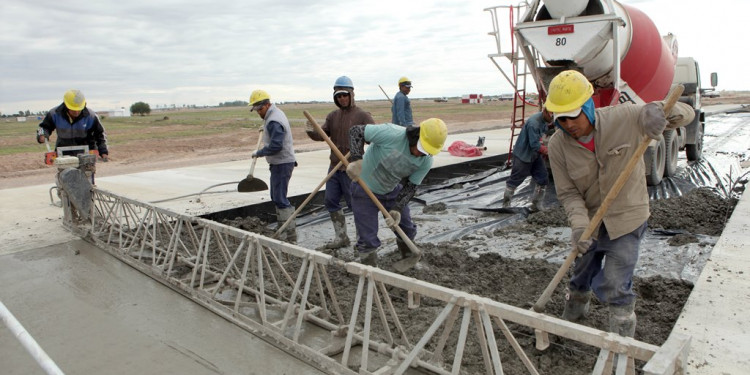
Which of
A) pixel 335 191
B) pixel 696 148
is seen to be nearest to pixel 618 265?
pixel 335 191

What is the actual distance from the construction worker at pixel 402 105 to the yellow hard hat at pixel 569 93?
20.0ft

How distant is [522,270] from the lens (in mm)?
4805

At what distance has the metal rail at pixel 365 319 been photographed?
7.48 feet

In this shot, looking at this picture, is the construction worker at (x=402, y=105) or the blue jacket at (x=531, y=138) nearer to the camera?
the blue jacket at (x=531, y=138)

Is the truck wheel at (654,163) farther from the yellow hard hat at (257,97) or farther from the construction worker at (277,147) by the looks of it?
the yellow hard hat at (257,97)

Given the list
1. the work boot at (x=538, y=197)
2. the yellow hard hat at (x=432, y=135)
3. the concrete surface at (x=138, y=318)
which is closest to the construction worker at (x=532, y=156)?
the work boot at (x=538, y=197)

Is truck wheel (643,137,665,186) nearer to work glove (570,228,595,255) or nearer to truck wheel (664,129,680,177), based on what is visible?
truck wheel (664,129,680,177)

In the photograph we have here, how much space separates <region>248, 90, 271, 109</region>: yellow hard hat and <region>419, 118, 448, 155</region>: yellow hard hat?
8.18 feet

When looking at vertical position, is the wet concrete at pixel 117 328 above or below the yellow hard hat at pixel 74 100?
below

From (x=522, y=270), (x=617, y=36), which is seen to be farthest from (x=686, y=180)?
(x=522, y=270)

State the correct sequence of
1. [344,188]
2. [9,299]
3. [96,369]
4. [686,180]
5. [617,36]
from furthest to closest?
[686,180] → [617,36] → [344,188] → [9,299] → [96,369]

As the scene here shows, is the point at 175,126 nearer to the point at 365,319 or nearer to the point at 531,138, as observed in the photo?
the point at 531,138

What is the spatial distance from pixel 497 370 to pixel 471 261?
2703 millimetres

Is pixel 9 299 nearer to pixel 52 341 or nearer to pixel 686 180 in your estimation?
pixel 52 341
